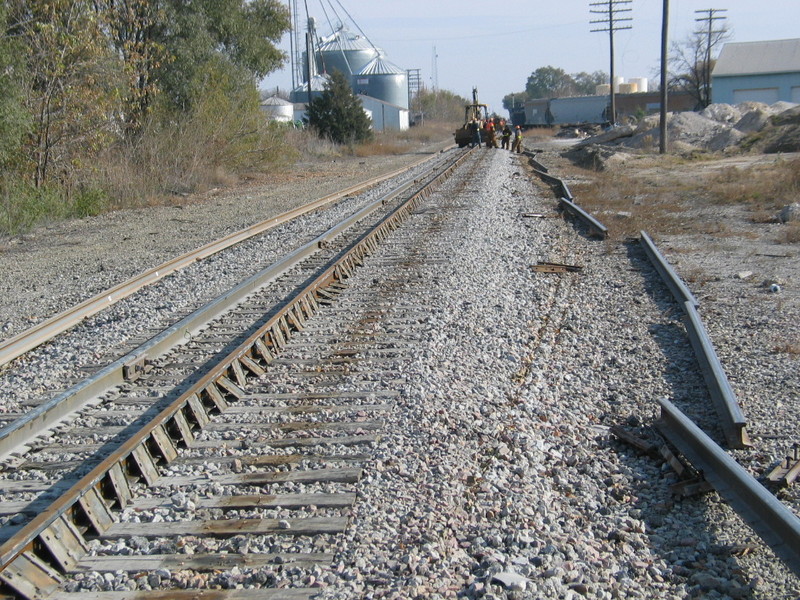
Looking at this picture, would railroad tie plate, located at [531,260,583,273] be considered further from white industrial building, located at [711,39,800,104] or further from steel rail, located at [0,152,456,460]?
A: white industrial building, located at [711,39,800,104]

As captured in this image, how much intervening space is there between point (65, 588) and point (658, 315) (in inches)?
265

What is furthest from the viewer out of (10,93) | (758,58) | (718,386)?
(758,58)

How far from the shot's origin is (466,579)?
3730 mm

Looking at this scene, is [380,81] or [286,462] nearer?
[286,462]

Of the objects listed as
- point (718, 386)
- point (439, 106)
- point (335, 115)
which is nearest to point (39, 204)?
point (718, 386)

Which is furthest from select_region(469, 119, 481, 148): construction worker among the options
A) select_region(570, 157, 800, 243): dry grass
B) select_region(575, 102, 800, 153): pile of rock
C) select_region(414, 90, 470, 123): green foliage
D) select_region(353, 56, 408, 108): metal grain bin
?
select_region(414, 90, 470, 123): green foliage

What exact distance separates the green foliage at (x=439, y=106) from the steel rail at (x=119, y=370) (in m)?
123

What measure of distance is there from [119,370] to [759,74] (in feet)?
221

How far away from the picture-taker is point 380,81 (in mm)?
101438

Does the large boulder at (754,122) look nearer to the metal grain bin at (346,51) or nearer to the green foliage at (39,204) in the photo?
the green foliage at (39,204)

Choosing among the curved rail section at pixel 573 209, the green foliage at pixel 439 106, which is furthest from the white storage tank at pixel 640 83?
the curved rail section at pixel 573 209

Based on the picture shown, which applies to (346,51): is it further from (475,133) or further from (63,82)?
(63,82)

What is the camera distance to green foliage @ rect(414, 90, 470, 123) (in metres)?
139

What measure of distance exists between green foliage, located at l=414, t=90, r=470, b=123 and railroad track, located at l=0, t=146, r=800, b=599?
4903 inches
